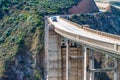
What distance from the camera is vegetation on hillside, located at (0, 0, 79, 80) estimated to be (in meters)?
92.9

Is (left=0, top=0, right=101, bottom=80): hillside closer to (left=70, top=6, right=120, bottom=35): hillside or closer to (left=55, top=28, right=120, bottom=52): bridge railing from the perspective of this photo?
(left=70, top=6, right=120, bottom=35): hillside

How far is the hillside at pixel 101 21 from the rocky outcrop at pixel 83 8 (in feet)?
16.1

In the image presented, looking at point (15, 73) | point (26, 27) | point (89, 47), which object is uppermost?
point (89, 47)

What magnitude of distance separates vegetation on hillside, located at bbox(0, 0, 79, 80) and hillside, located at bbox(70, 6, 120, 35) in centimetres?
813

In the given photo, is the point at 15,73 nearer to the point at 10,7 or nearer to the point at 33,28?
the point at 33,28

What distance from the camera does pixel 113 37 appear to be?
51.3 m

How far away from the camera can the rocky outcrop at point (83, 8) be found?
391ft

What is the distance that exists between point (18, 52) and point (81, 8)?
1374 inches

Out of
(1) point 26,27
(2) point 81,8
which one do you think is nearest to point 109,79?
(1) point 26,27

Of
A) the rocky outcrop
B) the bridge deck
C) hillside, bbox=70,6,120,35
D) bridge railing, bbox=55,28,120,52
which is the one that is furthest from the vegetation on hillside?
bridge railing, bbox=55,28,120,52

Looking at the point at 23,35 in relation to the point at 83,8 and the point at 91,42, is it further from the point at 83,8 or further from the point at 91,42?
the point at 91,42

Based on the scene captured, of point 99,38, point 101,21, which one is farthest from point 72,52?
point 101,21

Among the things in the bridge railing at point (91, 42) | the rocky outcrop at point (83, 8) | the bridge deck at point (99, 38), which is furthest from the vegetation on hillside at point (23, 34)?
the bridge railing at point (91, 42)

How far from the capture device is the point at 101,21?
114m
